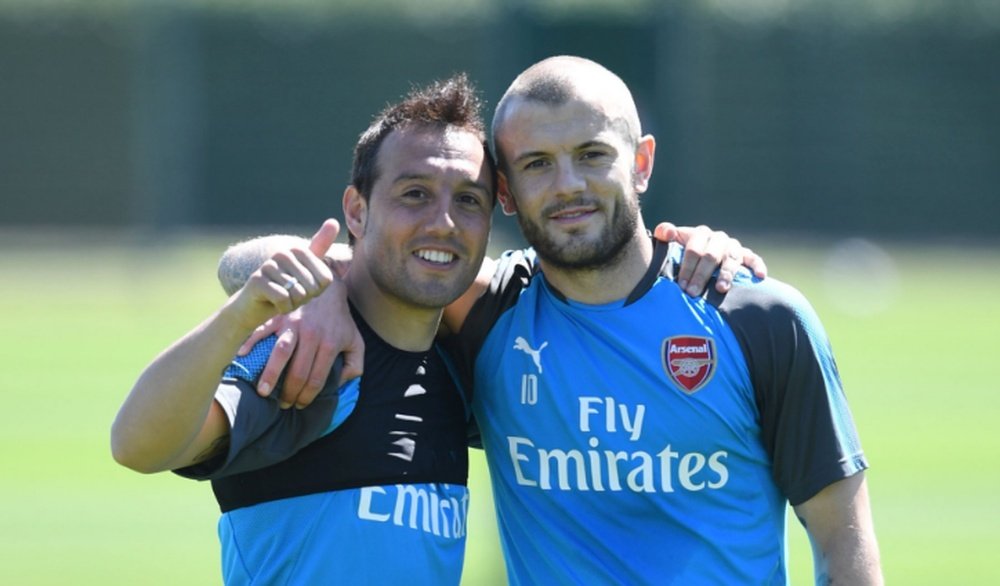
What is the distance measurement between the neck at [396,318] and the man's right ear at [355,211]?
0.16 metres

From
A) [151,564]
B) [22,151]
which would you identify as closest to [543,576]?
[151,564]

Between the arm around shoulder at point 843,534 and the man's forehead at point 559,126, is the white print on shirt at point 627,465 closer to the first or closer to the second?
the arm around shoulder at point 843,534

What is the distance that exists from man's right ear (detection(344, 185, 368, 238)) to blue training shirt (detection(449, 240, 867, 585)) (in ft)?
2.21

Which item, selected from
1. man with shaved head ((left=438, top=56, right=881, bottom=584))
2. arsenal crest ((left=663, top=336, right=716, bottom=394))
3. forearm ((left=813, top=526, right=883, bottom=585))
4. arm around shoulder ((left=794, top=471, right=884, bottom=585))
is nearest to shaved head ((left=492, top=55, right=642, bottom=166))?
man with shaved head ((left=438, top=56, right=881, bottom=584))

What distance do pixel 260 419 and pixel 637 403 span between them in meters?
1.07

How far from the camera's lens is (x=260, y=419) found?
12.9 feet

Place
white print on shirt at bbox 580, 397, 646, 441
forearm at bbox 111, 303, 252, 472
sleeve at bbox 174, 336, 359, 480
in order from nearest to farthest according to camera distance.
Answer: forearm at bbox 111, 303, 252, 472 → sleeve at bbox 174, 336, 359, 480 → white print on shirt at bbox 580, 397, 646, 441

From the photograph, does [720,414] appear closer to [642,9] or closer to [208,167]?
[642,9]

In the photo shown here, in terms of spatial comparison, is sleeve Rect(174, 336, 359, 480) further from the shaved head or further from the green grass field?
the green grass field

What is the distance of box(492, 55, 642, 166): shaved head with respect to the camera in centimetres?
444

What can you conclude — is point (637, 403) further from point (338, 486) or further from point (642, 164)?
point (338, 486)

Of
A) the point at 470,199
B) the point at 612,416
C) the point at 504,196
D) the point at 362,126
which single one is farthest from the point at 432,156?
the point at 362,126

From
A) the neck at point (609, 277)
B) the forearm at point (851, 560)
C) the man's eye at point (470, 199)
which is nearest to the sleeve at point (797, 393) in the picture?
the forearm at point (851, 560)

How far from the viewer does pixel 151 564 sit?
29.6 ft
